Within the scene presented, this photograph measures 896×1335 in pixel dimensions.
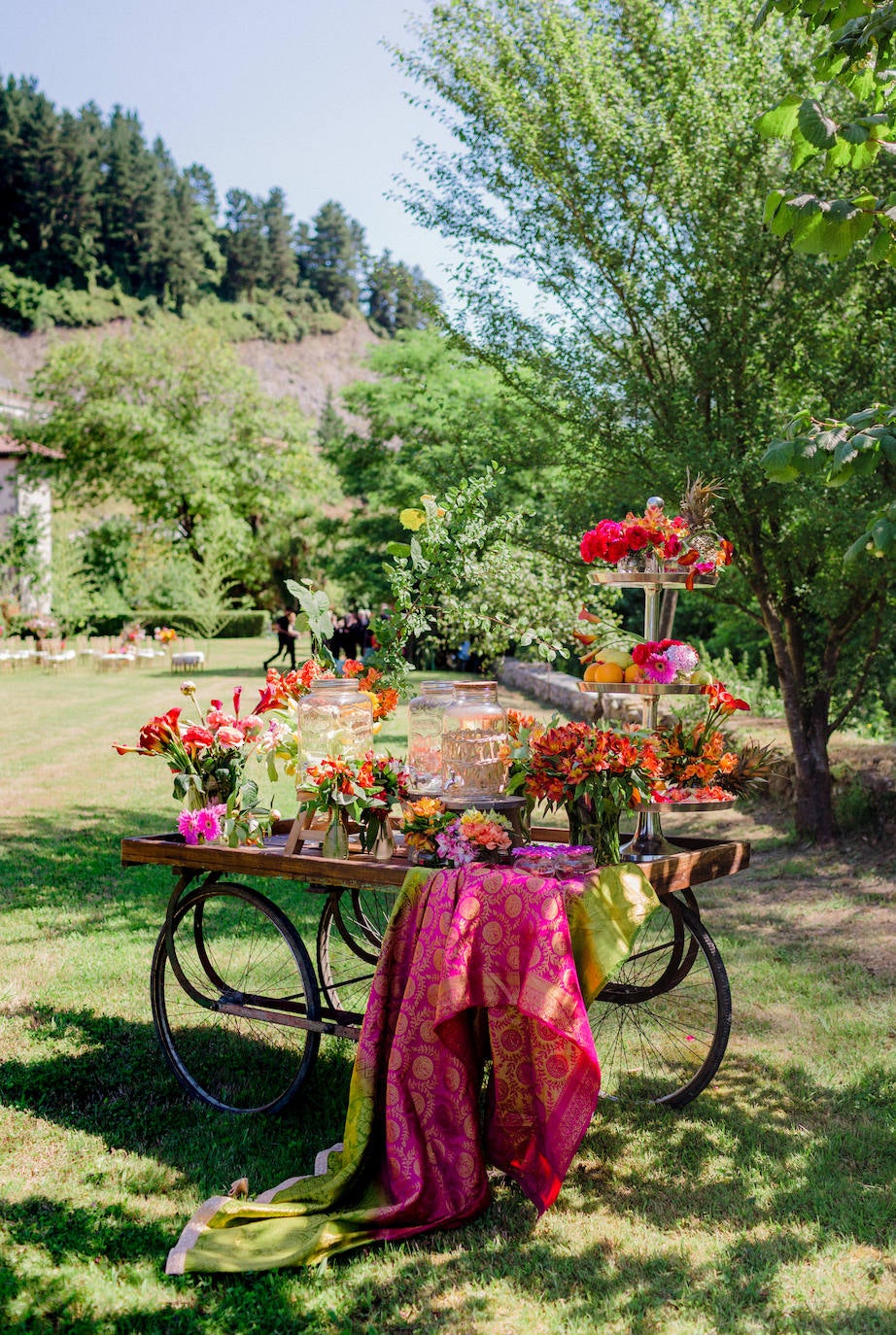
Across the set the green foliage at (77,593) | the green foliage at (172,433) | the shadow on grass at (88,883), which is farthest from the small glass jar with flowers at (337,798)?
the green foliage at (172,433)

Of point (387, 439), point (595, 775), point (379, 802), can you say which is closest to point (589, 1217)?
point (595, 775)

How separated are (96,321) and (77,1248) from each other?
277ft

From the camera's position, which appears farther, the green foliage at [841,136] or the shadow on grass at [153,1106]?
the shadow on grass at [153,1106]

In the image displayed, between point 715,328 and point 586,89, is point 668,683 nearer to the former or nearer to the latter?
point 715,328

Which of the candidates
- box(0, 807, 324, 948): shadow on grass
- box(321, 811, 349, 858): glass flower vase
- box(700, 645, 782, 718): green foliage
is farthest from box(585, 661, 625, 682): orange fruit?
box(700, 645, 782, 718): green foliage

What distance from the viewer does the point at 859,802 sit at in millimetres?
8203

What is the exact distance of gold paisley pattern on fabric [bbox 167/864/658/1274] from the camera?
10.1 ft

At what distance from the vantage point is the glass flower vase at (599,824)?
3490mm

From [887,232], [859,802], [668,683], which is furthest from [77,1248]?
[859,802]

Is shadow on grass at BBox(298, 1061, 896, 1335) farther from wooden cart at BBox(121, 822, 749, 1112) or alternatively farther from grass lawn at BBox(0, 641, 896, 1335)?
wooden cart at BBox(121, 822, 749, 1112)

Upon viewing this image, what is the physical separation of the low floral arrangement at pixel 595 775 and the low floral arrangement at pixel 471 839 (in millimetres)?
238

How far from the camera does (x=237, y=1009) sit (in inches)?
154

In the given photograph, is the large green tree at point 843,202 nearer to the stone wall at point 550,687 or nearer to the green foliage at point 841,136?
the green foliage at point 841,136

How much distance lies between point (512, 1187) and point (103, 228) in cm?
8883
